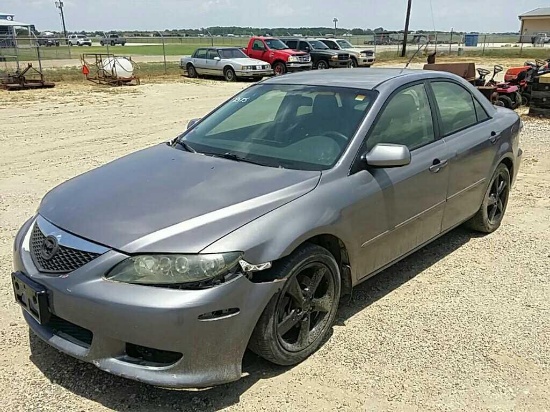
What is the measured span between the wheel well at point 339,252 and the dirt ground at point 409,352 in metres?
0.34

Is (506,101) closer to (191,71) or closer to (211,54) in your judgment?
(211,54)

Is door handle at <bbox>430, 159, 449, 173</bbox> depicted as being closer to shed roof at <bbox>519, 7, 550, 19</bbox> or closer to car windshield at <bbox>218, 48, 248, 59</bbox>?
car windshield at <bbox>218, 48, 248, 59</bbox>

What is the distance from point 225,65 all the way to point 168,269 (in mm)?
21202

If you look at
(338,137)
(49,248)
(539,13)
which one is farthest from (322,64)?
(539,13)

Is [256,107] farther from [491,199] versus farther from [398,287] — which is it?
[491,199]

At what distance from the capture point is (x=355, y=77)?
4.19 meters

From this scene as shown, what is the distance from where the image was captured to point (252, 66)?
879 inches

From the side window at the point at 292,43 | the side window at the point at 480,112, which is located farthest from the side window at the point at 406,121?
the side window at the point at 292,43

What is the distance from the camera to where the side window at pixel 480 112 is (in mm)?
4846

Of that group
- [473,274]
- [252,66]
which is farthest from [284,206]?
[252,66]

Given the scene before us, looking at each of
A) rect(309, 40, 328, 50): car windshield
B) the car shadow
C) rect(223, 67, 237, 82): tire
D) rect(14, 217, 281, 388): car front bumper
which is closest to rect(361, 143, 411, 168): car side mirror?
rect(14, 217, 281, 388): car front bumper

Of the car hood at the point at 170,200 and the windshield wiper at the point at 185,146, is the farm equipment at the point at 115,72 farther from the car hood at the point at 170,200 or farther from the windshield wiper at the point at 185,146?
the car hood at the point at 170,200

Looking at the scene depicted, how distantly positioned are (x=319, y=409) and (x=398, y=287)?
1632 millimetres

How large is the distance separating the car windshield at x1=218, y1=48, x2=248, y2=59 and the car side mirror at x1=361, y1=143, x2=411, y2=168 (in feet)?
68.4
